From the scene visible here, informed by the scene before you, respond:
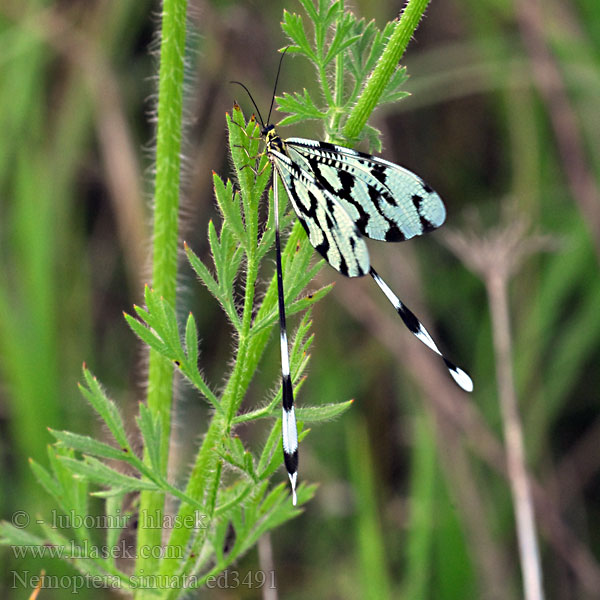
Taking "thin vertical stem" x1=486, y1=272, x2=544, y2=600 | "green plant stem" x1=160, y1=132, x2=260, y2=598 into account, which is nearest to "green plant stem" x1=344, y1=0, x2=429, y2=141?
"green plant stem" x1=160, y1=132, x2=260, y2=598

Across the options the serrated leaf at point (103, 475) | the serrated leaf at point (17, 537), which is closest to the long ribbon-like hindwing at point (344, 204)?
the serrated leaf at point (103, 475)

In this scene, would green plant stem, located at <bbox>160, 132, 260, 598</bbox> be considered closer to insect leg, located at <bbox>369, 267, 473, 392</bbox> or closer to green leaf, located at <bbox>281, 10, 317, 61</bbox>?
insect leg, located at <bbox>369, 267, 473, 392</bbox>

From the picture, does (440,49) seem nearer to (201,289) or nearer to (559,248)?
(559,248)

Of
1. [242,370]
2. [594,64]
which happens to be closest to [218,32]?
[594,64]

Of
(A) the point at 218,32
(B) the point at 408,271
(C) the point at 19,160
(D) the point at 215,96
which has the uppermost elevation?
(A) the point at 218,32

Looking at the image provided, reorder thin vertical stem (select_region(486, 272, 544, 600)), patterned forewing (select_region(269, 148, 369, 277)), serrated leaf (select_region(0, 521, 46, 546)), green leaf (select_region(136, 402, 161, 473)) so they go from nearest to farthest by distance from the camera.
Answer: patterned forewing (select_region(269, 148, 369, 277))
green leaf (select_region(136, 402, 161, 473))
serrated leaf (select_region(0, 521, 46, 546))
thin vertical stem (select_region(486, 272, 544, 600))

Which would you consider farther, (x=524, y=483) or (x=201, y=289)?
(x=201, y=289)

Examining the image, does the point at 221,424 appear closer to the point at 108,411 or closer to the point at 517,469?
the point at 108,411
